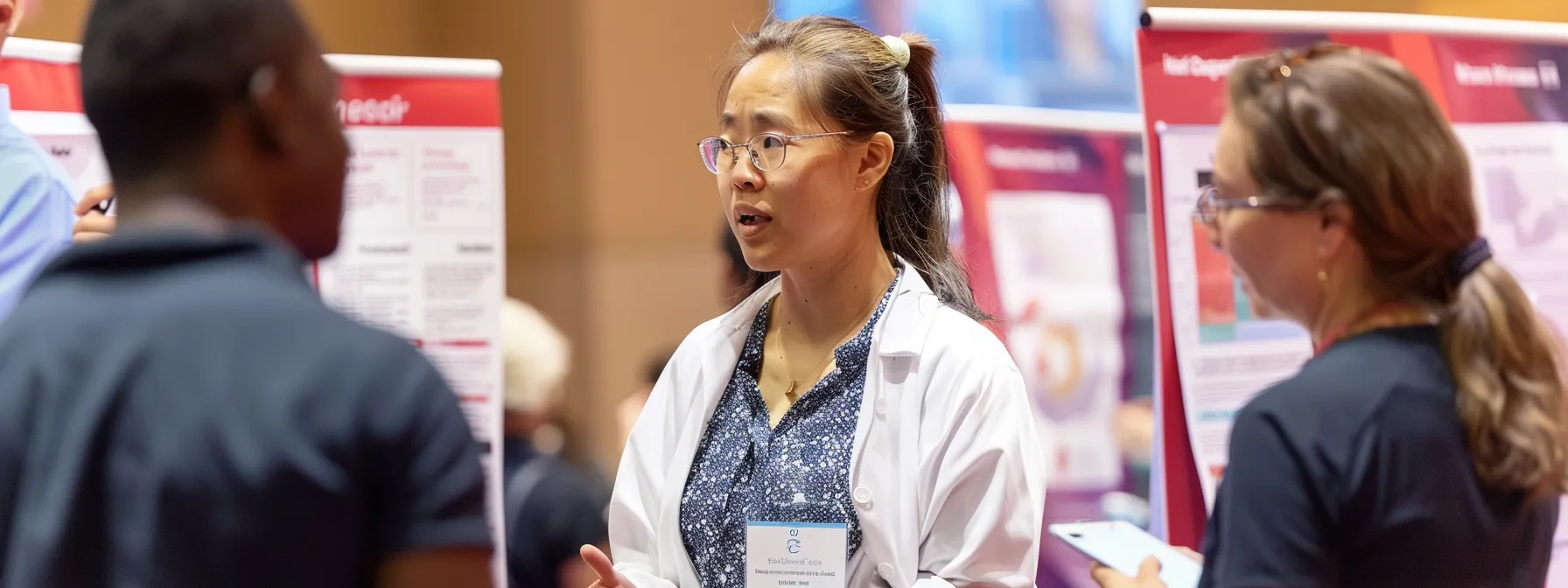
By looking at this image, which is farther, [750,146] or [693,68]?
[693,68]

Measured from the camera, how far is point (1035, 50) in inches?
284

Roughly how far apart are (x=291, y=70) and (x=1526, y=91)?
112 inches

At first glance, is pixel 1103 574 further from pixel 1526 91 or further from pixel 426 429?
pixel 1526 91

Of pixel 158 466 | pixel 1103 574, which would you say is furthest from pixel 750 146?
pixel 158 466

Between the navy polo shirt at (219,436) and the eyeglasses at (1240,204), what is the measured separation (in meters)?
0.86

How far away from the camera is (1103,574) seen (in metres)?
1.80

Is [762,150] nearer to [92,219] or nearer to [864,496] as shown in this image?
[864,496]

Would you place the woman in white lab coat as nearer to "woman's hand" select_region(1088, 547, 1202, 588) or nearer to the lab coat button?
the lab coat button

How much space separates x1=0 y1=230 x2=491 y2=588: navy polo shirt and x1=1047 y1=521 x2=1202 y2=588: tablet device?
37.1 inches

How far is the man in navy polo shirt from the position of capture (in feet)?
3.63

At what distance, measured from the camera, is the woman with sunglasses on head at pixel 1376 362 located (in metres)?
1.40

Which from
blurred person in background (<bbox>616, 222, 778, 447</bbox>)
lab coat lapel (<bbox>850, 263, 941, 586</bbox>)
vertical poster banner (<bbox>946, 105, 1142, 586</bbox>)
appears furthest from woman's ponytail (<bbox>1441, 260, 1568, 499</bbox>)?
vertical poster banner (<bbox>946, 105, 1142, 586</bbox>)

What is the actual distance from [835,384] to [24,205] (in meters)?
1.54

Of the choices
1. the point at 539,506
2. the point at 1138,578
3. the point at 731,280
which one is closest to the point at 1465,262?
the point at 1138,578
